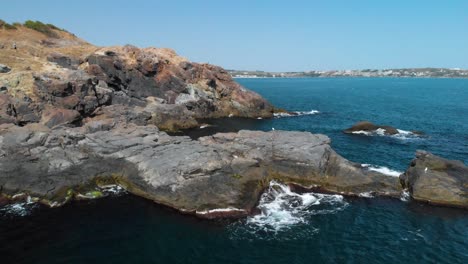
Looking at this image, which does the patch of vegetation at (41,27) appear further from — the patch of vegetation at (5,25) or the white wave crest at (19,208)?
the white wave crest at (19,208)

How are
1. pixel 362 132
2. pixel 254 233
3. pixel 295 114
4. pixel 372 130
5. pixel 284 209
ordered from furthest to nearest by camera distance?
pixel 295 114 < pixel 372 130 < pixel 362 132 < pixel 284 209 < pixel 254 233

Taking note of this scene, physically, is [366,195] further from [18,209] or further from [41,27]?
[41,27]

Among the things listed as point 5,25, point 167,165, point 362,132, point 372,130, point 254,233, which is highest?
point 5,25

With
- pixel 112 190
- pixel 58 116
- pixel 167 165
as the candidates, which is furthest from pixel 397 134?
pixel 58 116

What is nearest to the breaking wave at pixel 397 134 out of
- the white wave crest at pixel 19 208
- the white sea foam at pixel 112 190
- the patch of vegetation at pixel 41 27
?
the white sea foam at pixel 112 190

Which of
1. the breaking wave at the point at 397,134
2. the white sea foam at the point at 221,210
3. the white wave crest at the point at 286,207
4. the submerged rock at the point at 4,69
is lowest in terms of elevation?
the breaking wave at the point at 397,134

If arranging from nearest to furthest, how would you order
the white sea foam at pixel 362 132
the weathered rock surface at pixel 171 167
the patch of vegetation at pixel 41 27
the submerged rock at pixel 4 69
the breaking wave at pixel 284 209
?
the breaking wave at pixel 284 209
the weathered rock surface at pixel 171 167
the submerged rock at pixel 4 69
the white sea foam at pixel 362 132
the patch of vegetation at pixel 41 27
